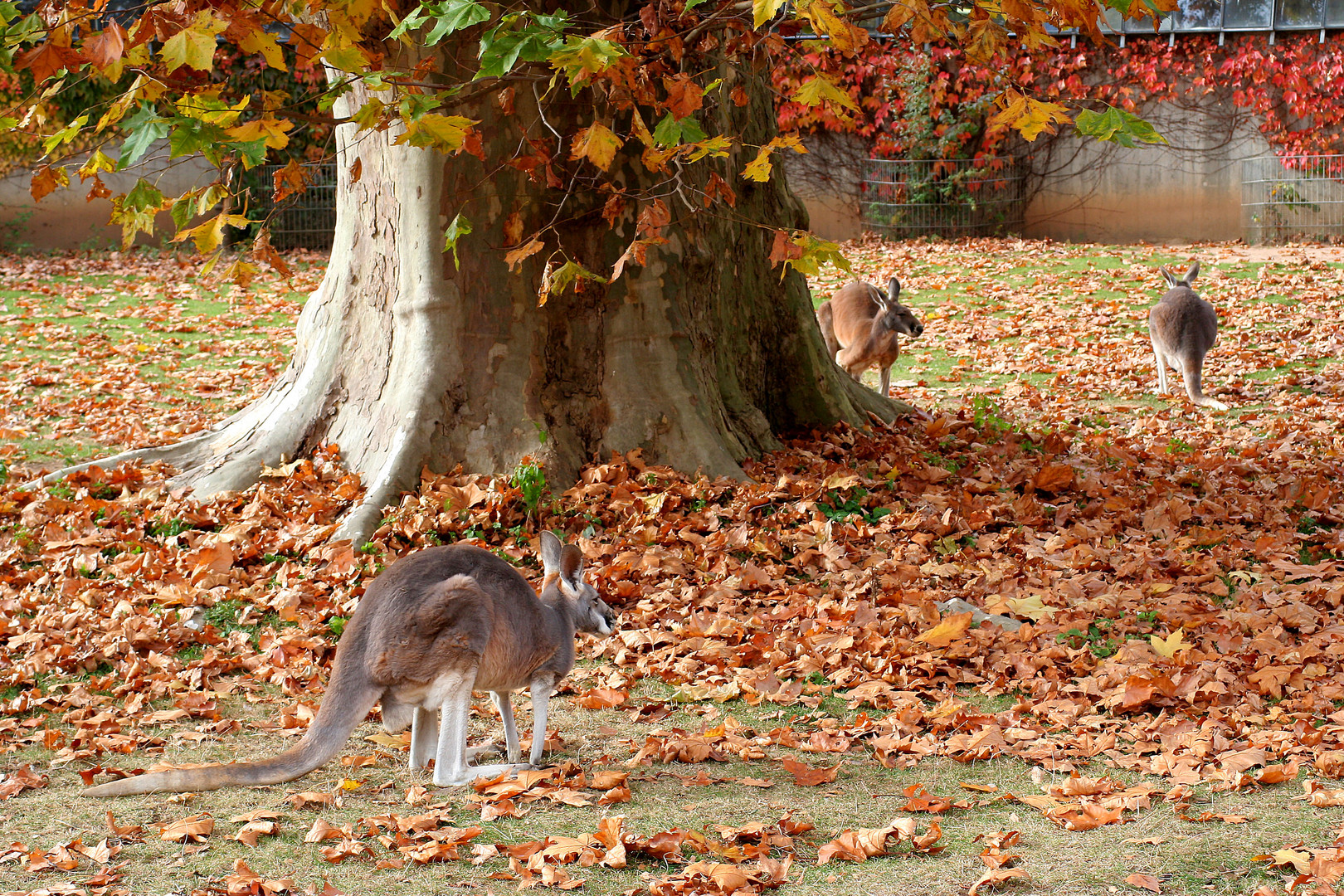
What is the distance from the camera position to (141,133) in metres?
4.11

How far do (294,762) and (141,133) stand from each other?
2.06m

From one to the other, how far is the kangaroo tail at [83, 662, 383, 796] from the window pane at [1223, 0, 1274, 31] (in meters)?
21.5

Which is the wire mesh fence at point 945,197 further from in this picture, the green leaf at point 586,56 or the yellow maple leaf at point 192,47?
the yellow maple leaf at point 192,47

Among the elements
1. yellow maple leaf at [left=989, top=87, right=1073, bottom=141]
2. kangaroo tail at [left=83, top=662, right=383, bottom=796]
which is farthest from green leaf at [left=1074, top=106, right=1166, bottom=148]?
kangaroo tail at [left=83, top=662, right=383, bottom=796]

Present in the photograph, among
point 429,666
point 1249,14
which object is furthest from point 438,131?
point 1249,14

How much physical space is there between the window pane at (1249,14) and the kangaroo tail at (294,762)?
21518 mm

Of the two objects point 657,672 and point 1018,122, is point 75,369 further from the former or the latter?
point 1018,122

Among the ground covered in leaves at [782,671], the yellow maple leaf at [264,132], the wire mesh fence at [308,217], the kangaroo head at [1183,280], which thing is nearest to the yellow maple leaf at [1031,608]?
the ground covered in leaves at [782,671]

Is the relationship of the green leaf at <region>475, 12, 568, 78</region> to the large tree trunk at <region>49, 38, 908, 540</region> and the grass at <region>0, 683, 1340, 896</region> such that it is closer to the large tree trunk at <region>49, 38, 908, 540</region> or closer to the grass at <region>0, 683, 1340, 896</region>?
the large tree trunk at <region>49, 38, 908, 540</region>

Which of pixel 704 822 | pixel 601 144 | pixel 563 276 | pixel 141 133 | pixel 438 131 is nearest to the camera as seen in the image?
pixel 704 822

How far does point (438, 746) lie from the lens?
4.13m

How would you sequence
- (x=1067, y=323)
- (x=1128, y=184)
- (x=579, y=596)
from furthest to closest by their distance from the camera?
(x=1128, y=184) → (x=1067, y=323) → (x=579, y=596)

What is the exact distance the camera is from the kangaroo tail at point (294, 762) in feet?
12.4

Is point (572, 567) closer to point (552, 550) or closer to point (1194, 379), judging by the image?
point (552, 550)
